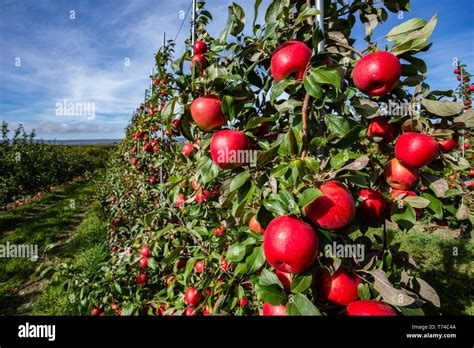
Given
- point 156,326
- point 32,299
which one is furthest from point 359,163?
point 32,299

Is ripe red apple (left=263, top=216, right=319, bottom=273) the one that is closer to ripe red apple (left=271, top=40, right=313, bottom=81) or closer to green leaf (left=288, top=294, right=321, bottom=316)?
green leaf (left=288, top=294, right=321, bottom=316)

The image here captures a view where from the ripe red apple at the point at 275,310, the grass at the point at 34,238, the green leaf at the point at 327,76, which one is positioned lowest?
the grass at the point at 34,238

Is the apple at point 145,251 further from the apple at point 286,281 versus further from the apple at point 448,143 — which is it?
the apple at point 448,143

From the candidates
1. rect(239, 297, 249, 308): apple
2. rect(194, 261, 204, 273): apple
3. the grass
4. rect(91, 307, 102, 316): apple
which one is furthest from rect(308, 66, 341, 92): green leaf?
rect(91, 307, 102, 316): apple

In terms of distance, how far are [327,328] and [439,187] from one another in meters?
0.55

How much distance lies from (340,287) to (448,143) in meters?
0.56

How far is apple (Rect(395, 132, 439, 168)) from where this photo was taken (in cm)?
84

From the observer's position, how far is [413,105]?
35.1 inches

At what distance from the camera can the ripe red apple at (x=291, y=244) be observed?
2.37ft

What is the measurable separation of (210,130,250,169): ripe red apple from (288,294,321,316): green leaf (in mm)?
411

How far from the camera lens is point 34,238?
5934 millimetres

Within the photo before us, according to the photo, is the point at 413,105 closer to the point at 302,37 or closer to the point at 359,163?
the point at 359,163

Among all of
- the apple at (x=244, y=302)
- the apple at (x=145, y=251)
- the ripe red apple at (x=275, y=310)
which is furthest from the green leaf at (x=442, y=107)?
the apple at (x=145, y=251)

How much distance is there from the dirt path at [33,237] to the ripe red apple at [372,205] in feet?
5.89
